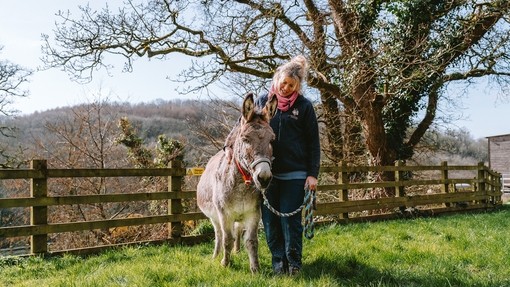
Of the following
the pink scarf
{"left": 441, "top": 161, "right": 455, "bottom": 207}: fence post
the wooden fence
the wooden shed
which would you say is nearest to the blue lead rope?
the pink scarf

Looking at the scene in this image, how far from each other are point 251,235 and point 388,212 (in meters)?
8.04

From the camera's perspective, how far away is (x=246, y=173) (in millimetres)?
4207

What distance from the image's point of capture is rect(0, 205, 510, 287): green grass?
412cm

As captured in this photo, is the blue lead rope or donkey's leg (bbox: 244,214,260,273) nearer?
the blue lead rope

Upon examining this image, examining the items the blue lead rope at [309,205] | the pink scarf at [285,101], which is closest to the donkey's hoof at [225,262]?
the blue lead rope at [309,205]

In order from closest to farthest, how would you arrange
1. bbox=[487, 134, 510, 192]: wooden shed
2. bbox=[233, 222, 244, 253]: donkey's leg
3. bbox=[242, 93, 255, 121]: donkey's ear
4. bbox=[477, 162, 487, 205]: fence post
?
1. bbox=[242, 93, 255, 121]: donkey's ear
2. bbox=[233, 222, 244, 253]: donkey's leg
3. bbox=[477, 162, 487, 205]: fence post
4. bbox=[487, 134, 510, 192]: wooden shed

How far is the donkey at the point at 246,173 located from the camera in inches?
154

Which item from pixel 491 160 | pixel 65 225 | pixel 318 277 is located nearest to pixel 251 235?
pixel 318 277

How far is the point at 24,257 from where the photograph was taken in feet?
20.1

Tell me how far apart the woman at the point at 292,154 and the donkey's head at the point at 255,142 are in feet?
0.92

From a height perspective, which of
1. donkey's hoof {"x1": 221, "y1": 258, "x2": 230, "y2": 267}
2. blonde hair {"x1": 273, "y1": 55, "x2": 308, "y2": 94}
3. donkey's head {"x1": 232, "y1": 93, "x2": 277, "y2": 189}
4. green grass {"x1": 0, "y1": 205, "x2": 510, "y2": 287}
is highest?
blonde hair {"x1": 273, "y1": 55, "x2": 308, "y2": 94}

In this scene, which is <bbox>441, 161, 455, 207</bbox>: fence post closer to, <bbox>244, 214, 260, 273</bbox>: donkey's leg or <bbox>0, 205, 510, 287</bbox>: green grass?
<bbox>0, 205, 510, 287</bbox>: green grass

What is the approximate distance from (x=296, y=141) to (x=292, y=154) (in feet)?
0.47

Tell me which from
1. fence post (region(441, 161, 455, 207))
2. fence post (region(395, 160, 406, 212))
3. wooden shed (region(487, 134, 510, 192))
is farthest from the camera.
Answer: wooden shed (region(487, 134, 510, 192))
